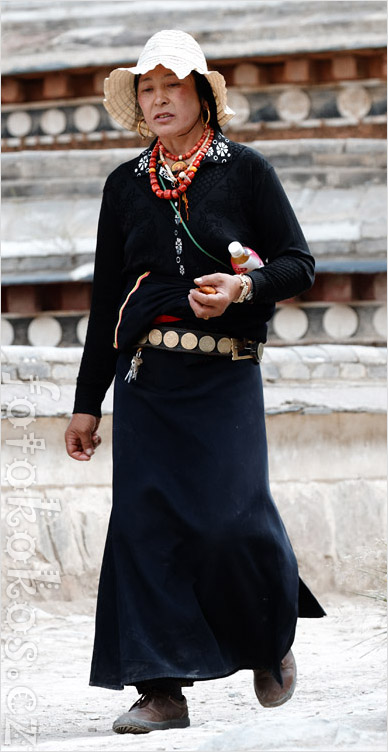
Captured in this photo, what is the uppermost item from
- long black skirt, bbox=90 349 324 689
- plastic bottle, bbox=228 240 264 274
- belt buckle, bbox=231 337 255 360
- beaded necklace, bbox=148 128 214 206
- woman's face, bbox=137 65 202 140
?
woman's face, bbox=137 65 202 140

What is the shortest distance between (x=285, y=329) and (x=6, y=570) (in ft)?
11.5

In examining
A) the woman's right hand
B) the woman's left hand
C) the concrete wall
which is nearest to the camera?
the woman's left hand

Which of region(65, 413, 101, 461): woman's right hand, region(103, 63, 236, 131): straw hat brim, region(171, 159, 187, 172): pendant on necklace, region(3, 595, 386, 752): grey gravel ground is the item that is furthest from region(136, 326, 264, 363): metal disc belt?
region(3, 595, 386, 752): grey gravel ground

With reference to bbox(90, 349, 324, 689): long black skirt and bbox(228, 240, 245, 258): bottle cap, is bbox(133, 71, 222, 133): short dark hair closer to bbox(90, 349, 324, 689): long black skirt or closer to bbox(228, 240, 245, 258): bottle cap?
bbox(228, 240, 245, 258): bottle cap

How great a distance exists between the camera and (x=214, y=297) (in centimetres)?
354

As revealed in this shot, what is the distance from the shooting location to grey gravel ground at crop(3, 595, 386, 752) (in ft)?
10.3

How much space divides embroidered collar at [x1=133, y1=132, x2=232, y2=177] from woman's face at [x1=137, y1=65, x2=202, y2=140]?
8 centimetres

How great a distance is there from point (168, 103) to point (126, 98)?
0.25 m

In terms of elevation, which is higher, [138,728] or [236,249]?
[236,249]

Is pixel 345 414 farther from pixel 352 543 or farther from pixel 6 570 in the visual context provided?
pixel 6 570

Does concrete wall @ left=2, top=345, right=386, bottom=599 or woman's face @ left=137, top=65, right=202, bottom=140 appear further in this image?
concrete wall @ left=2, top=345, right=386, bottom=599

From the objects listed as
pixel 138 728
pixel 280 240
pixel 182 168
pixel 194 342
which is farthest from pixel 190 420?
pixel 138 728

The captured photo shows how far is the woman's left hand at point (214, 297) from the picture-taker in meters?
3.55

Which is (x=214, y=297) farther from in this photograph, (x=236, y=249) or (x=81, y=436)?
(x=81, y=436)
